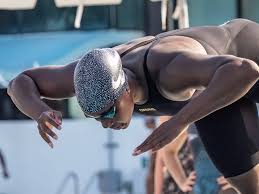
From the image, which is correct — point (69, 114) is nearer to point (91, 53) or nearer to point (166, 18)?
point (166, 18)

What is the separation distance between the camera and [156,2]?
6.82 meters

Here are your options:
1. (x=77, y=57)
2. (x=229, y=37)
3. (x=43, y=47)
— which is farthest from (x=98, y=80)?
(x=43, y=47)

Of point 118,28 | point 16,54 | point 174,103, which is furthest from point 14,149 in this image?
point 174,103

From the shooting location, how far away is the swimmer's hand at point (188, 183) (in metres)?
6.68

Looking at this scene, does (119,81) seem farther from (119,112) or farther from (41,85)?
(41,85)

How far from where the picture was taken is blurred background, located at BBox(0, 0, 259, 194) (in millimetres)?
6816

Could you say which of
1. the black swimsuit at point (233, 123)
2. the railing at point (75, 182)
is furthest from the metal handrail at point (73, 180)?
the black swimsuit at point (233, 123)

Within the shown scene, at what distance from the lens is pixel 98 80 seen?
11.0 ft

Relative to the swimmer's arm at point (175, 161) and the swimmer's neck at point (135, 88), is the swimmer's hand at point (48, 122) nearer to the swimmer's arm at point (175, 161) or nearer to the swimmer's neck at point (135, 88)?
the swimmer's neck at point (135, 88)

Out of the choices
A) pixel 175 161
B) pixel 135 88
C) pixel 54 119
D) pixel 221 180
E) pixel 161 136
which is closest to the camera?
pixel 161 136

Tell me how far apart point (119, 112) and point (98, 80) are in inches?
6.3

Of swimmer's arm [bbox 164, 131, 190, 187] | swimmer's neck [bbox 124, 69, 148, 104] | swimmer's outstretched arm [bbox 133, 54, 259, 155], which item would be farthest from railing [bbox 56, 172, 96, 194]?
swimmer's outstretched arm [bbox 133, 54, 259, 155]

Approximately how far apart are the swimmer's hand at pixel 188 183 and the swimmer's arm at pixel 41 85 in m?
2.94

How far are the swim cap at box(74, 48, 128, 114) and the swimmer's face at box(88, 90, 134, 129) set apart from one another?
0.07 ft
